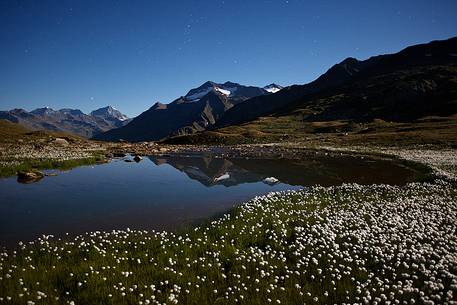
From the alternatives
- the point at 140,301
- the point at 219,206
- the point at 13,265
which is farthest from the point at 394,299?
the point at 219,206

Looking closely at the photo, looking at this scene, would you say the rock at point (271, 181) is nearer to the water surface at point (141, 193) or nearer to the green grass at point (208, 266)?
the water surface at point (141, 193)

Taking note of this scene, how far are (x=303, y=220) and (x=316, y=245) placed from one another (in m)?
2.71

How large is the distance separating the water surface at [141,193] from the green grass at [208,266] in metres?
2.55

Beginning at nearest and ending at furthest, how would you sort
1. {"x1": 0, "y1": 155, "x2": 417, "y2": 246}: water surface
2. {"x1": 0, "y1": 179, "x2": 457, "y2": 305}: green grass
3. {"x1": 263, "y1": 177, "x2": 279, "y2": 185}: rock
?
{"x1": 0, "y1": 179, "x2": 457, "y2": 305}: green grass
{"x1": 0, "y1": 155, "x2": 417, "y2": 246}: water surface
{"x1": 263, "y1": 177, "x2": 279, "y2": 185}: rock

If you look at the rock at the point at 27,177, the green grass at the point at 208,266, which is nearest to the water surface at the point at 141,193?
the rock at the point at 27,177

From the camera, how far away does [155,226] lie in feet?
52.5

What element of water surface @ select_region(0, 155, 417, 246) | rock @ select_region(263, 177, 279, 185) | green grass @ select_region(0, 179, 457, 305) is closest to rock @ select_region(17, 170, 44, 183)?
water surface @ select_region(0, 155, 417, 246)

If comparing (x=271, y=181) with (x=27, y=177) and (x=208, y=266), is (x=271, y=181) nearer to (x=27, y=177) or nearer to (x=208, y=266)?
(x=27, y=177)

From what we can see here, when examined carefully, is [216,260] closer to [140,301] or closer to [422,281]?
[140,301]

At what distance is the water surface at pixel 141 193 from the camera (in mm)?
16344

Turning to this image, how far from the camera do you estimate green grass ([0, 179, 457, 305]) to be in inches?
355

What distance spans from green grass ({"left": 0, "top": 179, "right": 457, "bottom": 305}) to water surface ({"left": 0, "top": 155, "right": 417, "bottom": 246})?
2.55m

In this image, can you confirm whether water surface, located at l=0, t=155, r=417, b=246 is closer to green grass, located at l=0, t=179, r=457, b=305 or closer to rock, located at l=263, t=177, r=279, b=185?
rock, located at l=263, t=177, r=279, b=185

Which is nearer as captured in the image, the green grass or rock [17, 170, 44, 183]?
the green grass
